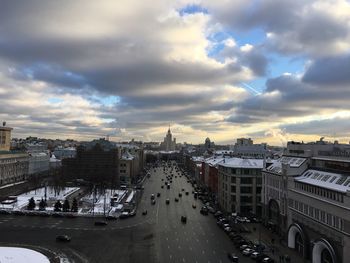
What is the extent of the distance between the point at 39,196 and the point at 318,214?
8477 cm

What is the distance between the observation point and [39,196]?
115250mm

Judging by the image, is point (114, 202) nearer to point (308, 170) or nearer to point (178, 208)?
point (178, 208)

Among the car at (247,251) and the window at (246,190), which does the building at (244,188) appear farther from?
the car at (247,251)

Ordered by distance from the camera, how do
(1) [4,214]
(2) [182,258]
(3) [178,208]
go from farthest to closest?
(3) [178,208] < (1) [4,214] < (2) [182,258]

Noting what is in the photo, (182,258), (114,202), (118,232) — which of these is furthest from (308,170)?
(114,202)

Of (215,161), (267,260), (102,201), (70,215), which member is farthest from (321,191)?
(215,161)

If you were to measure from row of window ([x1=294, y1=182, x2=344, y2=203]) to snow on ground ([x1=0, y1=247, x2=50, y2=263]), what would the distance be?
3546 centimetres

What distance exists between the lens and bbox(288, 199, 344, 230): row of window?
47.2 m

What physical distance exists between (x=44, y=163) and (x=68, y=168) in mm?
40502

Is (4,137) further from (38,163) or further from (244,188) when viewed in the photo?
(244,188)

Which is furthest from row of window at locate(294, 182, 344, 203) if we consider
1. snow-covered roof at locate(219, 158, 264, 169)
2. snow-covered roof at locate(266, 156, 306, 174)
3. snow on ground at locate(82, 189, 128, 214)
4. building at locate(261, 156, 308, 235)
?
snow on ground at locate(82, 189, 128, 214)

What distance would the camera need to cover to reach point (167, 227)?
76.9m

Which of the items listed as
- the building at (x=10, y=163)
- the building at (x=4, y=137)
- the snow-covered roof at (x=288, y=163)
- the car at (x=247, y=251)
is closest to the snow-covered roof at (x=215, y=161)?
the snow-covered roof at (x=288, y=163)

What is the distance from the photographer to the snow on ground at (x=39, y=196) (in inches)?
3812
